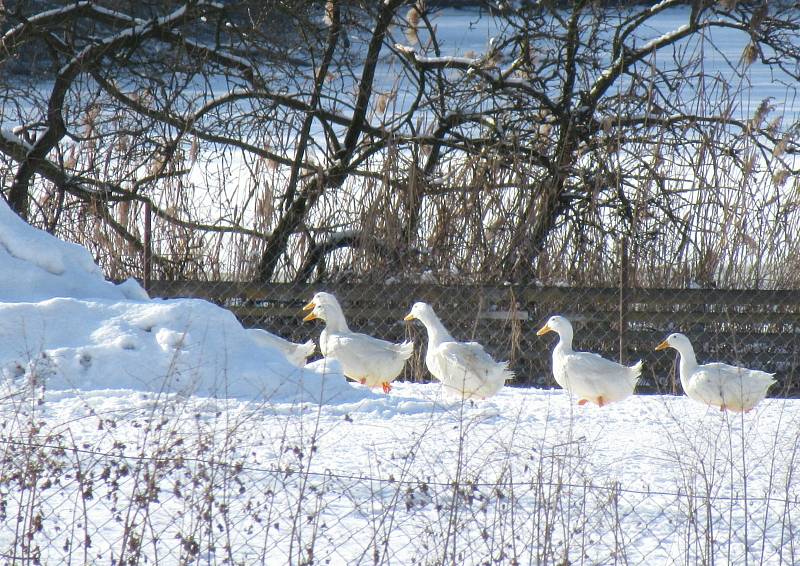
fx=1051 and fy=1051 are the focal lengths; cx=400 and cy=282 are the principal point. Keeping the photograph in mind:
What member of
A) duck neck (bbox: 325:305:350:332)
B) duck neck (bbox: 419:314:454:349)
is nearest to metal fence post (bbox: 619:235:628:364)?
duck neck (bbox: 419:314:454:349)

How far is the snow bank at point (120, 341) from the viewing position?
596cm

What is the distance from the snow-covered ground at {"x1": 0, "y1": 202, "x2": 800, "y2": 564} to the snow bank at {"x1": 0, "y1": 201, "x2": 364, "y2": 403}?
1cm

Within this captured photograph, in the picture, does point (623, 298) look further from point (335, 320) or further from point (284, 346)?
point (284, 346)

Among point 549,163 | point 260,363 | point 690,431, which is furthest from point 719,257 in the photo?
point 260,363

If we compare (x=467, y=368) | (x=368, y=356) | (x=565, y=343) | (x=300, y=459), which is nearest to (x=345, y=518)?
(x=300, y=459)

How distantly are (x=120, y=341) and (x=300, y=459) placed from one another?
3.06 meters

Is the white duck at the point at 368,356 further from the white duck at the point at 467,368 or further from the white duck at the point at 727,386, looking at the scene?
the white duck at the point at 727,386

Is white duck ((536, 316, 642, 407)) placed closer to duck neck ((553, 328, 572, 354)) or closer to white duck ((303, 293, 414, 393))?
duck neck ((553, 328, 572, 354))

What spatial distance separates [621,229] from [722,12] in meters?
2.52

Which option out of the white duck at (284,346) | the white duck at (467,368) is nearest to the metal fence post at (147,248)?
the white duck at (284,346)

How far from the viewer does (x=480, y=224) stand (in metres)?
9.25

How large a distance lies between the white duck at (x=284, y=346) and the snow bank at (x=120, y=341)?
0.45 ft

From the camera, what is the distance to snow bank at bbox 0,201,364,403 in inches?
235

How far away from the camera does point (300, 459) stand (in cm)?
344
